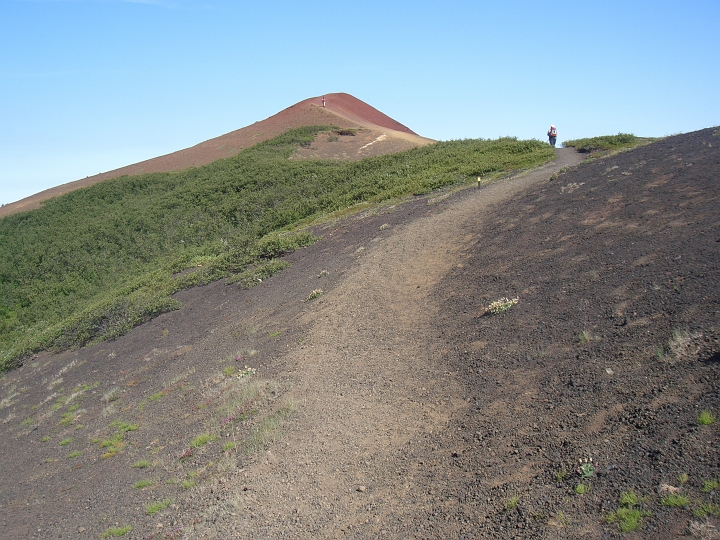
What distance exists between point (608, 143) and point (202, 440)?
837 inches

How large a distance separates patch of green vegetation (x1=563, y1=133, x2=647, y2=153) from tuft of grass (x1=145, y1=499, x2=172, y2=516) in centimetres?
2079

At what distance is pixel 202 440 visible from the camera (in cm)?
913

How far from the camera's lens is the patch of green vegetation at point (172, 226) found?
2031 centimetres

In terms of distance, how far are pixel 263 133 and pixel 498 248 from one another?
36045mm

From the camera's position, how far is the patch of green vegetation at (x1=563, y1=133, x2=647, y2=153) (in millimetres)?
23672

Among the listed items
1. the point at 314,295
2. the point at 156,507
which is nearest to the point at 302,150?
the point at 314,295

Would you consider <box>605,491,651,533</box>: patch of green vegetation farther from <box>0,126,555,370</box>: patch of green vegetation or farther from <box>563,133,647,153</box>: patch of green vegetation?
<box>563,133,647,153</box>: patch of green vegetation

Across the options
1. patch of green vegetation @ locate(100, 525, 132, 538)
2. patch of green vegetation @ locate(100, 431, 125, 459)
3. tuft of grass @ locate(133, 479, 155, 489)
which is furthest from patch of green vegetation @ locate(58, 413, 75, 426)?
patch of green vegetation @ locate(100, 525, 132, 538)

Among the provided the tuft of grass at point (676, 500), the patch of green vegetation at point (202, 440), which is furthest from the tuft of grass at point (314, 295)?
the tuft of grass at point (676, 500)

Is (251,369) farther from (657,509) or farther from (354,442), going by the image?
(657,509)

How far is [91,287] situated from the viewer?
27156mm

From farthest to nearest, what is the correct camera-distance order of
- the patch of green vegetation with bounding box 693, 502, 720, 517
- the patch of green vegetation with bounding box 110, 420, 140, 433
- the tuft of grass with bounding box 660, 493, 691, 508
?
the patch of green vegetation with bounding box 110, 420, 140, 433 < the tuft of grass with bounding box 660, 493, 691, 508 < the patch of green vegetation with bounding box 693, 502, 720, 517

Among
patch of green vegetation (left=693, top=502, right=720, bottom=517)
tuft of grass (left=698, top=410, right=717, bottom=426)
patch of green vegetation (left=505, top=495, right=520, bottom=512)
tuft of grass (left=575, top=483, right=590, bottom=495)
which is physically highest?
tuft of grass (left=698, top=410, right=717, bottom=426)

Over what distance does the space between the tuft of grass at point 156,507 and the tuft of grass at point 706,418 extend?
244 inches
